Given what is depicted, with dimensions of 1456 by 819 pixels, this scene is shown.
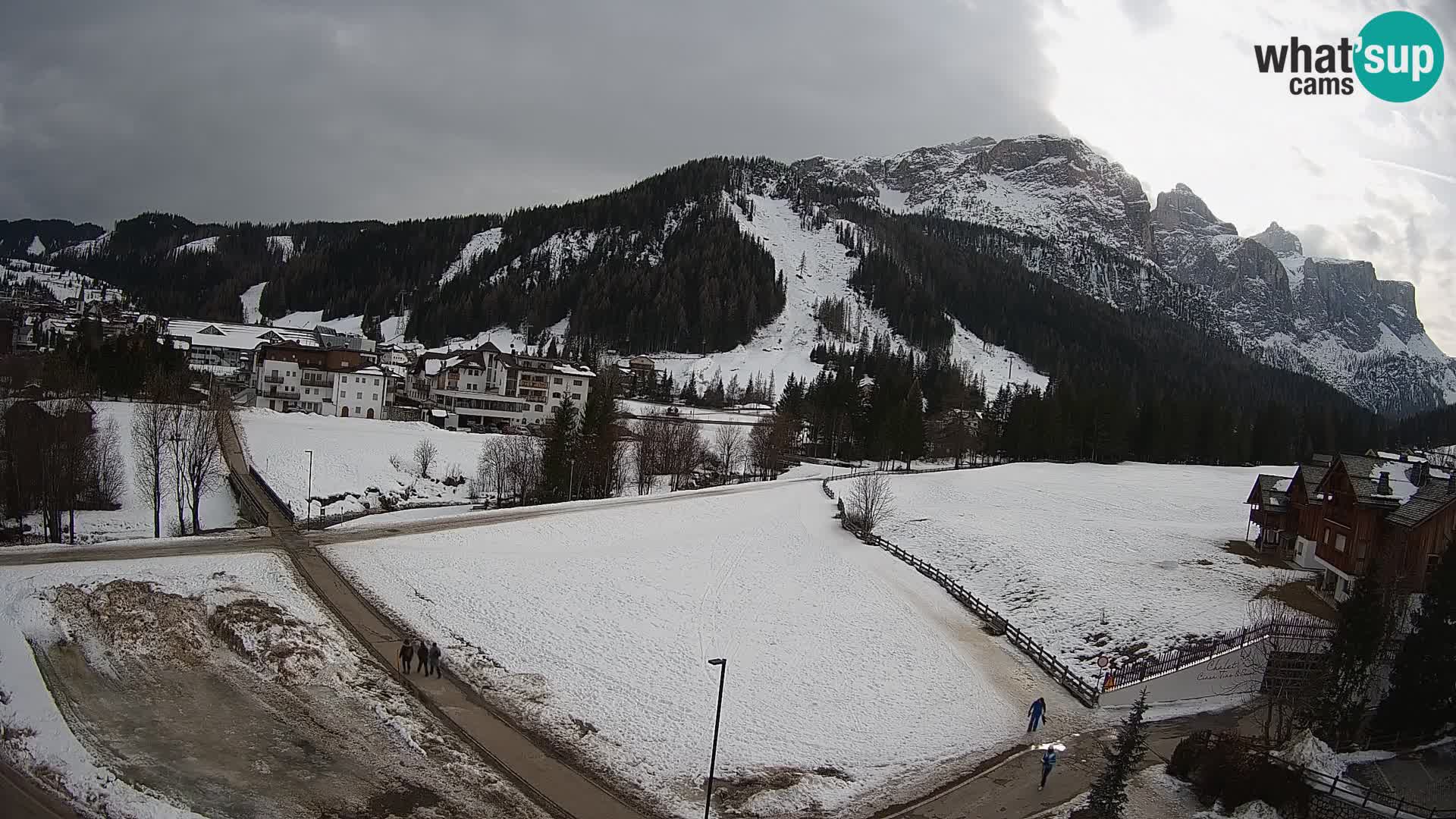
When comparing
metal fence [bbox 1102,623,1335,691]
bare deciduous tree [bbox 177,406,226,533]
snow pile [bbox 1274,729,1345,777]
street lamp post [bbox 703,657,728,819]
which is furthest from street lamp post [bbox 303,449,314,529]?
snow pile [bbox 1274,729,1345,777]

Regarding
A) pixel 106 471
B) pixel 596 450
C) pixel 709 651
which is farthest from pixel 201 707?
pixel 596 450

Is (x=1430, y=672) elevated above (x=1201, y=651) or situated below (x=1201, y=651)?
above

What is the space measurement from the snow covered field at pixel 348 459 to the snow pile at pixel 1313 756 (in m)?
53.8

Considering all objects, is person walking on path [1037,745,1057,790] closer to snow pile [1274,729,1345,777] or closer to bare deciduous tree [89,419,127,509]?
snow pile [1274,729,1345,777]

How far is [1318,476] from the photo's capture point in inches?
1748

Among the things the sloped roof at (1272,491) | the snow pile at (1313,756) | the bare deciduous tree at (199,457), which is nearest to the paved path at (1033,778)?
→ the snow pile at (1313,756)

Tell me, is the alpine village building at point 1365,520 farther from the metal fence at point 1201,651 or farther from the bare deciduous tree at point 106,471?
the bare deciduous tree at point 106,471

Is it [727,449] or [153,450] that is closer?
[153,450]

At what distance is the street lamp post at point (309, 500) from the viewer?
49.3 meters

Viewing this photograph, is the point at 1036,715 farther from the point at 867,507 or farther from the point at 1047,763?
the point at 867,507

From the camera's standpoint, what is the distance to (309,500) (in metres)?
52.8

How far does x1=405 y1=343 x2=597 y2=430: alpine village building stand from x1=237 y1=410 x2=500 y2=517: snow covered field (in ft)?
55.4

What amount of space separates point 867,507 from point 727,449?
3547cm

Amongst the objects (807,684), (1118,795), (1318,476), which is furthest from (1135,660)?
(1318,476)
